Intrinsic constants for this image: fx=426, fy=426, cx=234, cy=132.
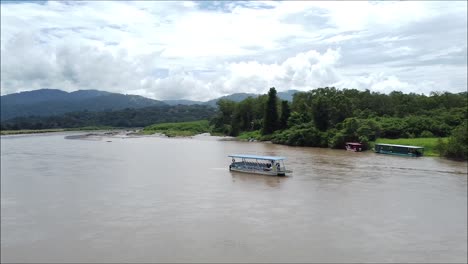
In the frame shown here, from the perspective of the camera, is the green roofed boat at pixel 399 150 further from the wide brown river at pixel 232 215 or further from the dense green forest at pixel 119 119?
the dense green forest at pixel 119 119

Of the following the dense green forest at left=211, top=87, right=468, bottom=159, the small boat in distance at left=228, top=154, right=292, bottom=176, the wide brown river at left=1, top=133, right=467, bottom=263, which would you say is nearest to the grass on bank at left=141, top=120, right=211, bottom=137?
the dense green forest at left=211, top=87, right=468, bottom=159

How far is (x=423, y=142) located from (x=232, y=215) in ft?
98.6

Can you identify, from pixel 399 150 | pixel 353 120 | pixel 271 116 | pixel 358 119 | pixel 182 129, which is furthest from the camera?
pixel 182 129

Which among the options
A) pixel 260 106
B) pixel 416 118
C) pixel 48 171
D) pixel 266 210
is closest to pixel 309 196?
pixel 266 210

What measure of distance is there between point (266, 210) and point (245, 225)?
105 inches

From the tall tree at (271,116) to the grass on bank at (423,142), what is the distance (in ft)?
61.3

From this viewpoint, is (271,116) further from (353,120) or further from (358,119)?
(353,120)

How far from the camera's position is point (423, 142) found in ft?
135

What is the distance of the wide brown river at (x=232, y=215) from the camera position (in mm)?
13555

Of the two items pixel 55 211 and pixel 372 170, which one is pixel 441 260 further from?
pixel 372 170

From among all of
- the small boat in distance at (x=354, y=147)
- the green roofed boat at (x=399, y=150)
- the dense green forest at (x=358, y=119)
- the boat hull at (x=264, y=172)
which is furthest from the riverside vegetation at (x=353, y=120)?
the boat hull at (x=264, y=172)

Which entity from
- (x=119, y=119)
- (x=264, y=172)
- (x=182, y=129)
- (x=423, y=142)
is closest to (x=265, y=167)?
(x=264, y=172)

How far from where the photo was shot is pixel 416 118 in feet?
160

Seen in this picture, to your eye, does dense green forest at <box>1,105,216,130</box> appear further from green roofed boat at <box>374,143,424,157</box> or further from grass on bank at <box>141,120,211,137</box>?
green roofed boat at <box>374,143,424,157</box>
